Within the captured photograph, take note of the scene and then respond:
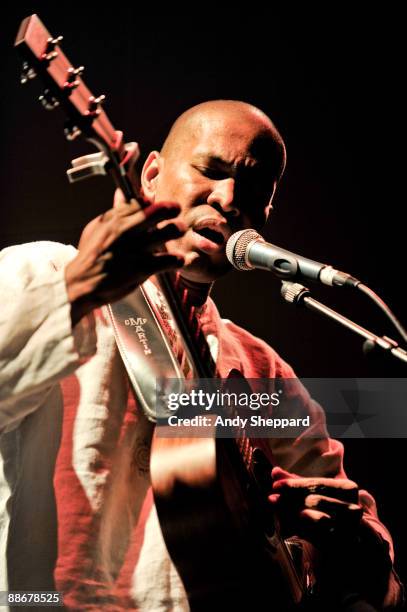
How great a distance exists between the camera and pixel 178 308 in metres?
1.22

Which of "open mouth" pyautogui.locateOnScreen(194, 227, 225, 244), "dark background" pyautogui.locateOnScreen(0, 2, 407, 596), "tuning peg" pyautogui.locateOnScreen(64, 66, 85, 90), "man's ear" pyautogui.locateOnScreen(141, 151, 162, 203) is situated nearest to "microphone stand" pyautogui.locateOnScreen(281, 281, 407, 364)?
"open mouth" pyautogui.locateOnScreen(194, 227, 225, 244)

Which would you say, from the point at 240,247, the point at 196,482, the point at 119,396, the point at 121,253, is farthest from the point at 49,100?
the point at 196,482

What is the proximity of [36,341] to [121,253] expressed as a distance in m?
0.19

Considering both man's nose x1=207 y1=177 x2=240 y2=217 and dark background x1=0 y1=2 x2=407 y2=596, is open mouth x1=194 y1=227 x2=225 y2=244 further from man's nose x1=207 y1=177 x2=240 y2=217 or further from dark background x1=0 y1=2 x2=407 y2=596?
dark background x1=0 y1=2 x2=407 y2=596

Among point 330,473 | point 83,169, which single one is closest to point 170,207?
point 83,169

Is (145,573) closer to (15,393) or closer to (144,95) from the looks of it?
(15,393)

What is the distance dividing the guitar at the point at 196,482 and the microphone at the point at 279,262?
138mm

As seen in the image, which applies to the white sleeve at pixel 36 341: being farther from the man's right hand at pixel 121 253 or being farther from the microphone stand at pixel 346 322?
the microphone stand at pixel 346 322

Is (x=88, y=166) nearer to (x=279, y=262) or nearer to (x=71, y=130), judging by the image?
(x=71, y=130)

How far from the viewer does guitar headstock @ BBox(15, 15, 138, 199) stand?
0.92m

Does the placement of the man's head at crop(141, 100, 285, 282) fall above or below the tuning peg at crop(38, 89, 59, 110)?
above

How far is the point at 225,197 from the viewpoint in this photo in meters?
1.43

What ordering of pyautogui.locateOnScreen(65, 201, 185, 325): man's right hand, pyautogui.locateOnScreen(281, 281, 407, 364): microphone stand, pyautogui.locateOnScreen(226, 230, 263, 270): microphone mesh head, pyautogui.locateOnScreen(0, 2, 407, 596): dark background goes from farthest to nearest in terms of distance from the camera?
pyautogui.locateOnScreen(0, 2, 407, 596): dark background
pyautogui.locateOnScreen(226, 230, 263, 270): microphone mesh head
pyautogui.locateOnScreen(281, 281, 407, 364): microphone stand
pyautogui.locateOnScreen(65, 201, 185, 325): man's right hand

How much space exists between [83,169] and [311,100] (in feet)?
4.55
